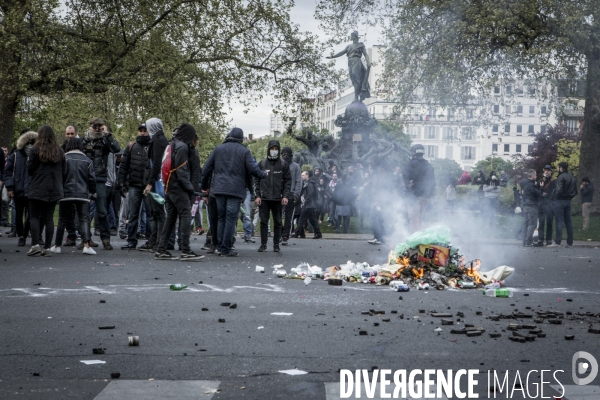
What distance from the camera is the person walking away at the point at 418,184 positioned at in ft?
58.8

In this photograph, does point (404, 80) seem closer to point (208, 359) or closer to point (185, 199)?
point (185, 199)

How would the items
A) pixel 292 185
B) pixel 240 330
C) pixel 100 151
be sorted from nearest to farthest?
pixel 240 330
pixel 100 151
pixel 292 185

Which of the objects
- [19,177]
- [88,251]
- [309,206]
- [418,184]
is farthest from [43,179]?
[309,206]

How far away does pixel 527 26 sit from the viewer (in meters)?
29.6

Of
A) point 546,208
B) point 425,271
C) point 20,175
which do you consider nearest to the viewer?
point 425,271

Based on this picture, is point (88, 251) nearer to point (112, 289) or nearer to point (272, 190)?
point (272, 190)

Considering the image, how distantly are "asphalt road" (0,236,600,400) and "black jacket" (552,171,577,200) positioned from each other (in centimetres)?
899

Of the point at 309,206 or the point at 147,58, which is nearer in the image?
the point at 309,206

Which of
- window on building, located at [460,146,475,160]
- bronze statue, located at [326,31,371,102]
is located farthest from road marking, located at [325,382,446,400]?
window on building, located at [460,146,475,160]

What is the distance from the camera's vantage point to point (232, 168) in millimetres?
14547

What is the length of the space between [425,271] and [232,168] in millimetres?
4349

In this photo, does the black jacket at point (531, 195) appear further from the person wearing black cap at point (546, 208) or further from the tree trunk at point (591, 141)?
the tree trunk at point (591, 141)

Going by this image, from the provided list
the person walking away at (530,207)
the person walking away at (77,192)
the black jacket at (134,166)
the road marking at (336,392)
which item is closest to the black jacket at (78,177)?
the person walking away at (77,192)

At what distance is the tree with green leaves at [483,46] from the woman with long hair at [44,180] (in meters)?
18.0
